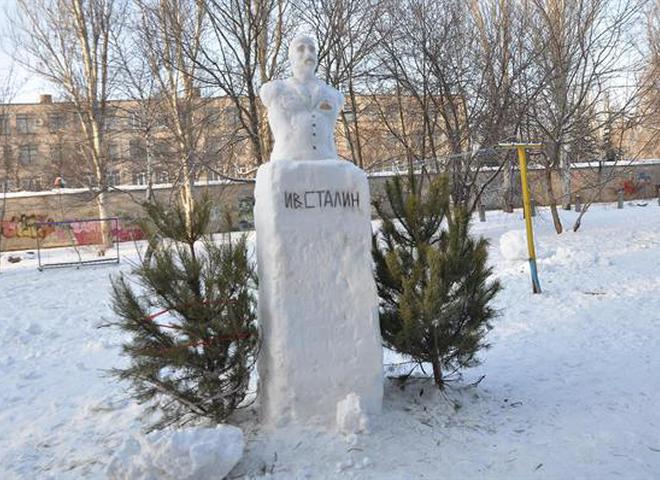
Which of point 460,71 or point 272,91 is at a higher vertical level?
point 460,71

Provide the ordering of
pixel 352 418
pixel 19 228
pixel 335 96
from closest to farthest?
pixel 352 418 < pixel 335 96 < pixel 19 228

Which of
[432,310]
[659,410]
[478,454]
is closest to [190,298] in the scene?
[432,310]

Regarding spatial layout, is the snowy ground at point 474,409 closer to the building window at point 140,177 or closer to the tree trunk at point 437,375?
the tree trunk at point 437,375

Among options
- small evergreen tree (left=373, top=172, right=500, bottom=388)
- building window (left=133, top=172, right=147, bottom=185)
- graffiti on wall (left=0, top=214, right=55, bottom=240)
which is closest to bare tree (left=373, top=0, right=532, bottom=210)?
small evergreen tree (left=373, top=172, right=500, bottom=388)

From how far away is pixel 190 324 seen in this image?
3793mm

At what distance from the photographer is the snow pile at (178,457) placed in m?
3.14

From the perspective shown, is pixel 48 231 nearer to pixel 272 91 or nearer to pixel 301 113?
pixel 272 91

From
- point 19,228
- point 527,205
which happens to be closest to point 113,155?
point 19,228

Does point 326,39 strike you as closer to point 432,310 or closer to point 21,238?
point 432,310

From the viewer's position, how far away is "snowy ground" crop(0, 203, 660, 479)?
345 centimetres

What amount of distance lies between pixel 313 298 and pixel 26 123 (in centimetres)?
4377

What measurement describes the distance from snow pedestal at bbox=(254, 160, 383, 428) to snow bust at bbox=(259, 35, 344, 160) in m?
0.22

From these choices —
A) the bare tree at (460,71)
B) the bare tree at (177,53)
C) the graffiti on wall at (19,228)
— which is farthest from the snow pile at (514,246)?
the graffiti on wall at (19,228)

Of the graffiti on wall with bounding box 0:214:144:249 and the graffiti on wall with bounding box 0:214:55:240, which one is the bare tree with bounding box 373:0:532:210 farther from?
the graffiti on wall with bounding box 0:214:55:240
